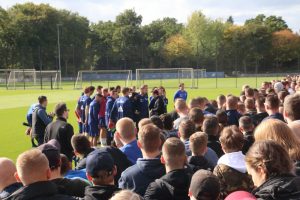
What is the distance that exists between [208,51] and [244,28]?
9.62m

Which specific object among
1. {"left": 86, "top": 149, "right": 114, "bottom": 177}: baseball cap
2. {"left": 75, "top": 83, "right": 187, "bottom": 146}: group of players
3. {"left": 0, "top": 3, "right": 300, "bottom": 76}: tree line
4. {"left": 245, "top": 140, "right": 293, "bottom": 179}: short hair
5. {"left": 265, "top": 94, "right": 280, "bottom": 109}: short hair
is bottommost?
{"left": 75, "top": 83, "right": 187, "bottom": 146}: group of players

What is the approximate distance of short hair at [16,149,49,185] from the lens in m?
3.62

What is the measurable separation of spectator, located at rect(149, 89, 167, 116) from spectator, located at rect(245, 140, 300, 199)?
508 inches

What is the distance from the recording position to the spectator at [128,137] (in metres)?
6.12

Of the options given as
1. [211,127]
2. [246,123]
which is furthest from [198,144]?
[246,123]

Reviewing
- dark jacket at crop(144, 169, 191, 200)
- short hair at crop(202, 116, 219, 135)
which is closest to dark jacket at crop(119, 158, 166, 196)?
dark jacket at crop(144, 169, 191, 200)

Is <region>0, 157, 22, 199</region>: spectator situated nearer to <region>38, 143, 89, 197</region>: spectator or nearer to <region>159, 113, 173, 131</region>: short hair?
<region>38, 143, 89, 197</region>: spectator

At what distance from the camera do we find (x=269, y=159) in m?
3.19

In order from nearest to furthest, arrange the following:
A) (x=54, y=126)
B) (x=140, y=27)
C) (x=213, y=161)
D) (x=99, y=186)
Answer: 1. (x=99, y=186)
2. (x=213, y=161)
3. (x=54, y=126)
4. (x=140, y=27)

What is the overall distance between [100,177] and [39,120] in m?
7.00

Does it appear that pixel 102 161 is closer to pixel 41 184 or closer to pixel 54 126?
pixel 41 184

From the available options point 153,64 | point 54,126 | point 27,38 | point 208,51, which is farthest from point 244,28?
point 54,126

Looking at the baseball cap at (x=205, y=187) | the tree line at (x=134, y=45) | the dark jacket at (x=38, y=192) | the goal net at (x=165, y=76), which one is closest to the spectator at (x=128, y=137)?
the dark jacket at (x=38, y=192)

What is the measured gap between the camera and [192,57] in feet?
313
